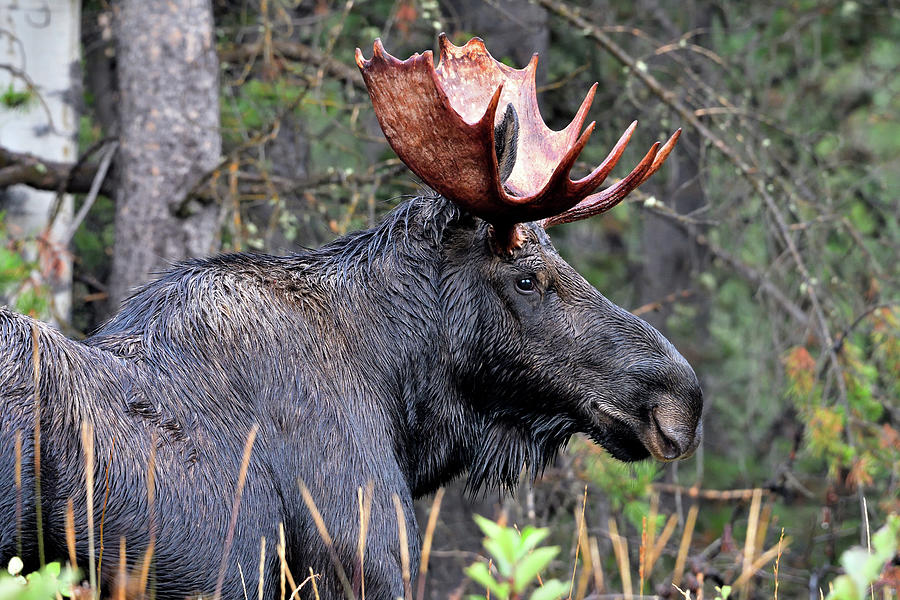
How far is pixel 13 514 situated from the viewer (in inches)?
106

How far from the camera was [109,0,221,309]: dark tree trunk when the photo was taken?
5684 mm

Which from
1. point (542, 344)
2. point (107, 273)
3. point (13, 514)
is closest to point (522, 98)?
point (542, 344)

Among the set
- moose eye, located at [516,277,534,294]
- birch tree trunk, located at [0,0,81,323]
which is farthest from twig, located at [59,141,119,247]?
moose eye, located at [516,277,534,294]

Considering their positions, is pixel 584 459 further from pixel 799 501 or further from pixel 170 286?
pixel 799 501

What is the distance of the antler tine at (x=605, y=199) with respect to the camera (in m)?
3.80

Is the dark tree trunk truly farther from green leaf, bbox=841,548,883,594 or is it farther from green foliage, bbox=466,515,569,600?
green leaf, bbox=841,548,883,594

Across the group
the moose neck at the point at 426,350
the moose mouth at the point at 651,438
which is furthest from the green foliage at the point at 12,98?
the moose mouth at the point at 651,438

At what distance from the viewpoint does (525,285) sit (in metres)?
3.71

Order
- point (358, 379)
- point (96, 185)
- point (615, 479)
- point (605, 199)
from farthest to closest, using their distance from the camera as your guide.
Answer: point (615, 479)
point (96, 185)
point (605, 199)
point (358, 379)

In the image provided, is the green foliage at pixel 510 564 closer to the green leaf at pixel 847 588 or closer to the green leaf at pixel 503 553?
the green leaf at pixel 503 553

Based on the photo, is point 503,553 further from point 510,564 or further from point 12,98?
point 12,98

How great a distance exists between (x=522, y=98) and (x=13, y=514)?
253 centimetres

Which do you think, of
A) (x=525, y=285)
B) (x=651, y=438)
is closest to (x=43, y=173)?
(x=525, y=285)

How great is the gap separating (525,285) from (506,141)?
50 centimetres
